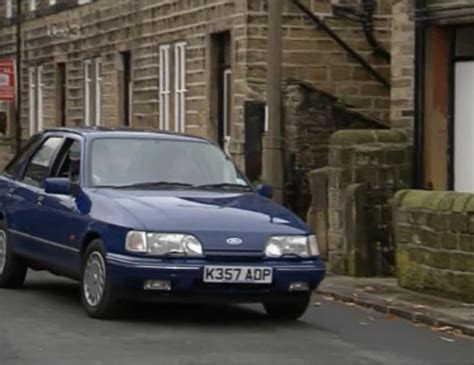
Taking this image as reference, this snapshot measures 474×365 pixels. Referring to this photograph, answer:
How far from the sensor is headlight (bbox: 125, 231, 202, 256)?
37.7 ft

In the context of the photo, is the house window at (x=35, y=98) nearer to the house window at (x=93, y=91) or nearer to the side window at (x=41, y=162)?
the house window at (x=93, y=91)

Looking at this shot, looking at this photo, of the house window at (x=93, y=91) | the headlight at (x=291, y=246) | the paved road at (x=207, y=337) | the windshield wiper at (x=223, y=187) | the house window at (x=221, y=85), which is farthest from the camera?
the house window at (x=93, y=91)

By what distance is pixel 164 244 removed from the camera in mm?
11500

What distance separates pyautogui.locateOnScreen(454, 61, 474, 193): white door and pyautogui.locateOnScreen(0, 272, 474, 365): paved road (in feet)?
13.7

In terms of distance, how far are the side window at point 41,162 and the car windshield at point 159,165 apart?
86cm

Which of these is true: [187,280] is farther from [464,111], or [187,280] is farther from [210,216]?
[464,111]

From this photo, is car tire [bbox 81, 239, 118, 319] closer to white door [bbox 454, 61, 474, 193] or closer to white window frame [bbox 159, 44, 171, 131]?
white door [bbox 454, 61, 474, 193]

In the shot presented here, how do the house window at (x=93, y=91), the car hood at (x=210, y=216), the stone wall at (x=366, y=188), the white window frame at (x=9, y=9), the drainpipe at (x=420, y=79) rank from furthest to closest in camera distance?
1. the white window frame at (x=9, y=9)
2. the house window at (x=93, y=91)
3. the drainpipe at (x=420, y=79)
4. the stone wall at (x=366, y=188)
5. the car hood at (x=210, y=216)

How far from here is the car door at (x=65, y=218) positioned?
12.4 m

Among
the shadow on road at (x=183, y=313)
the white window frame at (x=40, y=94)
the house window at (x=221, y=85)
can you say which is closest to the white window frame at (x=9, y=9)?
the white window frame at (x=40, y=94)

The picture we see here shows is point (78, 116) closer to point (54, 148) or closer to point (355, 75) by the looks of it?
point (355, 75)

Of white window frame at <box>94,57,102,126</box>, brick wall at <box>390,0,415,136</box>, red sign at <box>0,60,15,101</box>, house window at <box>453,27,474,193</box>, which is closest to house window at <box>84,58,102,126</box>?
white window frame at <box>94,57,102,126</box>

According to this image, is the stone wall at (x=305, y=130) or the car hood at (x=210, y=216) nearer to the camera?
the car hood at (x=210, y=216)

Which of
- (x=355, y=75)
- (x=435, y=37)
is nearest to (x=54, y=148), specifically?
(x=435, y=37)
